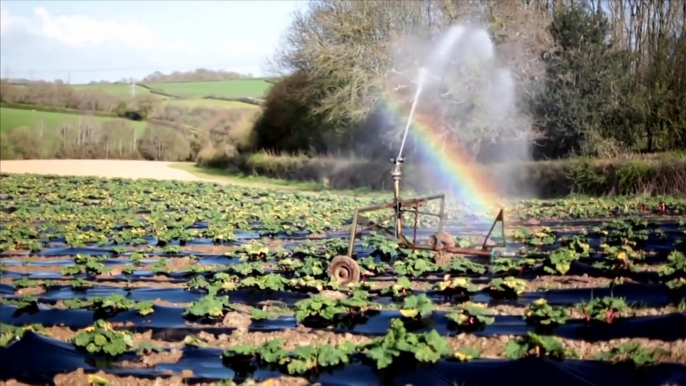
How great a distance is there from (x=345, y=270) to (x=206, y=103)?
5006 centimetres

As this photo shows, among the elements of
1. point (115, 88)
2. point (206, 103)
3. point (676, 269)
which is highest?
point (115, 88)

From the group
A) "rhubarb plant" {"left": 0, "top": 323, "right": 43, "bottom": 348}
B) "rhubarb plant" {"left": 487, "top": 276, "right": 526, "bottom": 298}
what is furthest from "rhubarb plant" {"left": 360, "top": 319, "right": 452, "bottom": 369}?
"rhubarb plant" {"left": 0, "top": 323, "right": 43, "bottom": 348}

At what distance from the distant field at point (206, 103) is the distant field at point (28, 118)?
27.8ft

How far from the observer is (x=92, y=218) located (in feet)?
58.6

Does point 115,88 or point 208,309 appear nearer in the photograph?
point 208,309

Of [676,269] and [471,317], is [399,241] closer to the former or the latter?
[471,317]

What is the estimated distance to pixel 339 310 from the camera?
686 centimetres

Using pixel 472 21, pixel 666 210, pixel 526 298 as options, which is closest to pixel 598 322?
pixel 526 298

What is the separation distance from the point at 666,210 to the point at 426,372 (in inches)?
516

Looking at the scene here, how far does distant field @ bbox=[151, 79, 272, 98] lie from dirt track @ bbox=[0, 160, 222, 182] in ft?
62.5

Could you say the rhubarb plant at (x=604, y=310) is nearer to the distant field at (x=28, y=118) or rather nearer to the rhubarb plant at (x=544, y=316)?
the rhubarb plant at (x=544, y=316)

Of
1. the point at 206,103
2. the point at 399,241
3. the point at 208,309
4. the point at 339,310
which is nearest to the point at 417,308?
the point at 339,310

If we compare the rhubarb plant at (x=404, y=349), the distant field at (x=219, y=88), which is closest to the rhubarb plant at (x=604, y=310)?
the rhubarb plant at (x=404, y=349)

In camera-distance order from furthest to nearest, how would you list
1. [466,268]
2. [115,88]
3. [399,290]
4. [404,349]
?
[115,88], [466,268], [399,290], [404,349]
